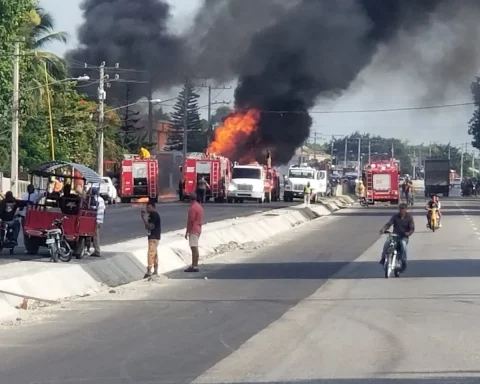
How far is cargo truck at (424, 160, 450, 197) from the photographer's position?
97562 millimetres

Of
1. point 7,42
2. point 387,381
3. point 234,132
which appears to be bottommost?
point 387,381

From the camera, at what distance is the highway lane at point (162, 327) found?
10.8 meters

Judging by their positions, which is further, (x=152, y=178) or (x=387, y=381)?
(x=152, y=178)

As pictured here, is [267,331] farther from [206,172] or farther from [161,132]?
[161,132]

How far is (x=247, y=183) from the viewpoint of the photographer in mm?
64500

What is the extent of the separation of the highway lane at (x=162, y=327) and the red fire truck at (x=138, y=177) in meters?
37.6

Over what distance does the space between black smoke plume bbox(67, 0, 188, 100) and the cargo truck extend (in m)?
34.9

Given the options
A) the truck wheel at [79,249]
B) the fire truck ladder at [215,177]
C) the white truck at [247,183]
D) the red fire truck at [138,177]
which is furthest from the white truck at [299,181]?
the truck wheel at [79,249]

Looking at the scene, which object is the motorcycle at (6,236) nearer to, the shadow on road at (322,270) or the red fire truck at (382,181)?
the shadow on road at (322,270)

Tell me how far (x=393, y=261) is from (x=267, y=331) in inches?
337

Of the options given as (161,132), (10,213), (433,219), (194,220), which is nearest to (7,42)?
(433,219)

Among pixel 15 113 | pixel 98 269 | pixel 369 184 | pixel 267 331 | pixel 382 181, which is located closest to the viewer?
pixel 267 331

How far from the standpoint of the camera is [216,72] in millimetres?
61938

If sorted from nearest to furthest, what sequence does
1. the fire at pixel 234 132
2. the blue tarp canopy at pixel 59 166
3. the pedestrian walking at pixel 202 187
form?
the blue tarp canopy at pixel 59 166 < the pedestrian walking at pixel 202 187 < the fire at pixel 234 132
